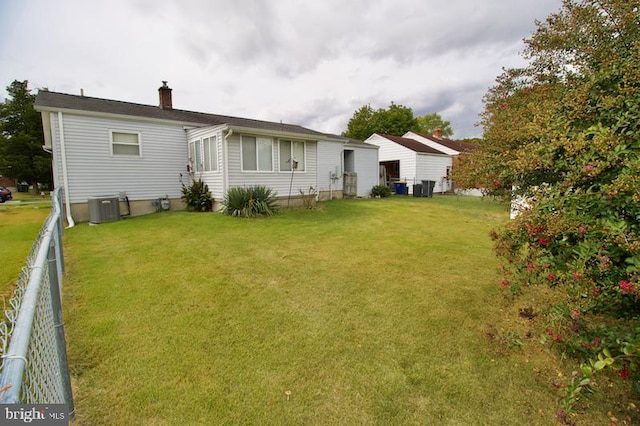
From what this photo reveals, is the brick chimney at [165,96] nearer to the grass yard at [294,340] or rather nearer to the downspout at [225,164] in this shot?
the downspout at [225,164]

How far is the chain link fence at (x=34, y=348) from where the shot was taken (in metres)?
0.90

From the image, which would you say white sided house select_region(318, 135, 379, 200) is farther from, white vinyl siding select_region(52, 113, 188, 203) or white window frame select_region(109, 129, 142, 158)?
white window frame select_region(109, 129, 142, 158)

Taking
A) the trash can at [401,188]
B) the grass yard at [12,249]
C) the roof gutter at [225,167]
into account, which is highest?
the roof gutter at [225,167]

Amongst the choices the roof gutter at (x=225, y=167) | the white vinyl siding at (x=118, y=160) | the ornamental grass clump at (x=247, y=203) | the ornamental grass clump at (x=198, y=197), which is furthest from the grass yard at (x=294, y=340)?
the white vinyl siding at (x=118, y=160)

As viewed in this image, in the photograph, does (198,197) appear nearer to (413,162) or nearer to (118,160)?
(118,160)

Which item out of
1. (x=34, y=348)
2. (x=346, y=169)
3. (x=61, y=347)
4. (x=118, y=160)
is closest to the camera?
(x=34, y=348)

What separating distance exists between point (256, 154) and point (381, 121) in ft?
A: 116

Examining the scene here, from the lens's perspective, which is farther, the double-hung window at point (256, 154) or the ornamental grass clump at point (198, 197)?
the ornamental grass clump at point (198, 197)

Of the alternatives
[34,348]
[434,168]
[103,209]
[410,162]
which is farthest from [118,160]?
[434,168]

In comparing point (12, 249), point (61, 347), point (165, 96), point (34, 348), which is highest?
point (165, 96)

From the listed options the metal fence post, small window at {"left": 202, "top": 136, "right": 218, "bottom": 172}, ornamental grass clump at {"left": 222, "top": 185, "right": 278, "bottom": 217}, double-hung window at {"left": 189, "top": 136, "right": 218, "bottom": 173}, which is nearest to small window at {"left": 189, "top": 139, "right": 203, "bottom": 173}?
double-hung window at {"left": 189, "top": 136, "right": 218, "bottom": 173}

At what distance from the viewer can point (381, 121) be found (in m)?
42.8

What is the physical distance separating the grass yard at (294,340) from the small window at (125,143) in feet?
19.9

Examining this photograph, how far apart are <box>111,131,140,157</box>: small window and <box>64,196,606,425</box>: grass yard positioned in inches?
239
